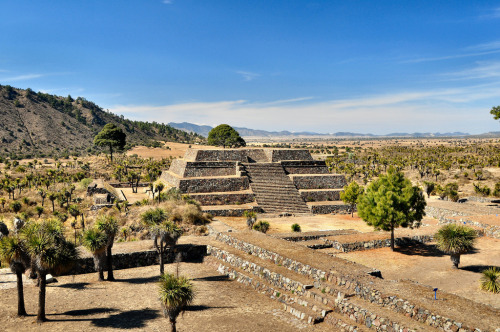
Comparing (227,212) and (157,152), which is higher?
(157,152)

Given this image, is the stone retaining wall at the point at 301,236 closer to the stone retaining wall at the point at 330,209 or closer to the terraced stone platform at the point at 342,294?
the terraced stone platform at the point at 342,294

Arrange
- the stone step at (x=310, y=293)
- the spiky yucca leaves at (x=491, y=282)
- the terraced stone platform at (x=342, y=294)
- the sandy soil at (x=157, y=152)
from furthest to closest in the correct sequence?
1. the sandy soil at (x=157, y=152)
2. the spiky yucca leaves at (x=491, y=282)
3. the stone step at (x=310, y=293)
4. the terraced stone platform at (x=342, y=294)

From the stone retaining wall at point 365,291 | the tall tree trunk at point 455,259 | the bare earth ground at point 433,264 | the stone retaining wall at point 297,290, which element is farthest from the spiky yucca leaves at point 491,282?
the stone retaining wall at point 297,290

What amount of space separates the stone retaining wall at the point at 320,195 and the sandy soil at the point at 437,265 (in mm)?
17567

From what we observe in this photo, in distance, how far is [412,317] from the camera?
11.5 metres

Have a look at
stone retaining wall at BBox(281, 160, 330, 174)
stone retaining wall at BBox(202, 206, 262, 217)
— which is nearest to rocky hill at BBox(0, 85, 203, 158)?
stone retaining wall at BBox(281, 160, 330, 174)

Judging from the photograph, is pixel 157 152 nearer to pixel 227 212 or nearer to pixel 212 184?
pixel 212 184

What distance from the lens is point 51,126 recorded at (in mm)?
115188

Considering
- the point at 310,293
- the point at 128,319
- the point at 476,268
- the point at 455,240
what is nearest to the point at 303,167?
the point at 476,268

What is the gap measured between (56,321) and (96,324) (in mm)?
1319

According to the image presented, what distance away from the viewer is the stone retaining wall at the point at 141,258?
58.1ft

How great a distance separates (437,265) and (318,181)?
2422cm

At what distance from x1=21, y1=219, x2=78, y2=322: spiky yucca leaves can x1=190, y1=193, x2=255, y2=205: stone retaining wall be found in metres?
25.2

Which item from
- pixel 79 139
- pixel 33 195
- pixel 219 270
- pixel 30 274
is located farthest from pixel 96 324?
pixel 79 139
